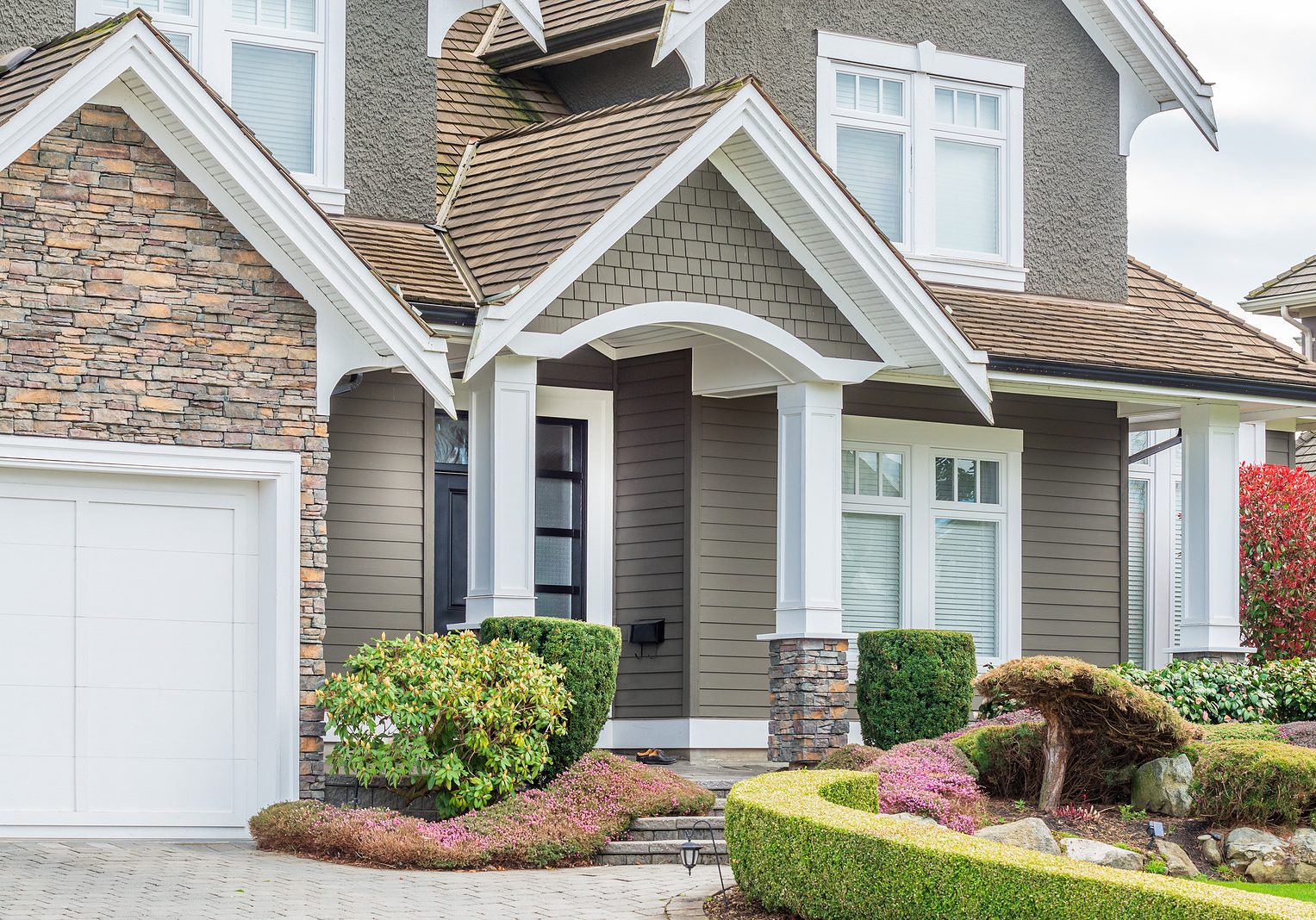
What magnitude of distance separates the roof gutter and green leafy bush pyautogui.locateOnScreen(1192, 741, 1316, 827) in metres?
4.16

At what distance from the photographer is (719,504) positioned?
51.7ft

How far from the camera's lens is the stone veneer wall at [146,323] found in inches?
462

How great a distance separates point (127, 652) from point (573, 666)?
2.92m

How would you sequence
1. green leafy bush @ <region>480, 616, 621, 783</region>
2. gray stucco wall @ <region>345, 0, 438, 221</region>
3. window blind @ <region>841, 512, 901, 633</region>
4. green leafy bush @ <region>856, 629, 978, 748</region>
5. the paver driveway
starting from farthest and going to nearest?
window blind @ <region>841, 512, 901, 633</region> → gray stucco wall @ <region>345, 0, 438, 221</region> → green leafy bush @ <region>856, 629, 978, 748</region> → green leafy bush @ <region>480, 616, 621, 783</region> → the paver driveway

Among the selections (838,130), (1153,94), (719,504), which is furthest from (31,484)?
(1153,94)

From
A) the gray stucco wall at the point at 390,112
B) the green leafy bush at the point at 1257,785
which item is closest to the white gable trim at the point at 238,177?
the gray stucco wall at the point at 390,112

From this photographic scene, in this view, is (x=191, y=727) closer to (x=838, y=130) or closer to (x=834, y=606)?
(x=834, y=606)

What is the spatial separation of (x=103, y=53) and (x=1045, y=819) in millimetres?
7834

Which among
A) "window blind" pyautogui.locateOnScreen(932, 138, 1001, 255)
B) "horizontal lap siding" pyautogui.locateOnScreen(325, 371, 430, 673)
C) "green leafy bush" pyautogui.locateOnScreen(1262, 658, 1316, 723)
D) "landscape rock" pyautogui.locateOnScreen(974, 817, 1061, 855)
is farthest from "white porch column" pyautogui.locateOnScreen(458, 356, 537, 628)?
"green leafy bush" pyautogui.locateOnScreen(1262, 658, 1316, 723)

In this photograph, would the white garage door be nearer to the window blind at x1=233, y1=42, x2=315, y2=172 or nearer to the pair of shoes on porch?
the window blind at x1=233, y1=42, x2=315, y2=172

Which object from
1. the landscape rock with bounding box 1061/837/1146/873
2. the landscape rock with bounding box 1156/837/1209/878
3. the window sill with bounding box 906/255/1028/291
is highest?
the window sill with bounding box 906/255/1028/291

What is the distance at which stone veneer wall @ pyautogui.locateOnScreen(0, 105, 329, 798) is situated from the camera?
38.5 feet

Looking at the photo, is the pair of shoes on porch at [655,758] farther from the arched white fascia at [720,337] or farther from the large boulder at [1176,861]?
the large boulder at [1176,861]

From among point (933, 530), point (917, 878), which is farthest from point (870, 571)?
point (917, 878)
